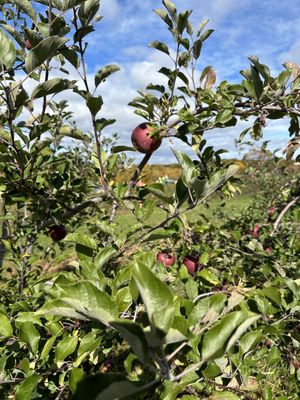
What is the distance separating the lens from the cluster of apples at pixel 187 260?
218cm

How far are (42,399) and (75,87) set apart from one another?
4.05ft

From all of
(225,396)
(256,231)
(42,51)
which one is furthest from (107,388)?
(256,231)

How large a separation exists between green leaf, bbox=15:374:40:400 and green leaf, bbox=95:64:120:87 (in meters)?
1.22

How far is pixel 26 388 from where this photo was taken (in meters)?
1.04

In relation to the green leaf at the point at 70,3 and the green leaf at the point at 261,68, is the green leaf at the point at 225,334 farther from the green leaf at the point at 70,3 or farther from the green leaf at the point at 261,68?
the green leaf at the point at 261,68

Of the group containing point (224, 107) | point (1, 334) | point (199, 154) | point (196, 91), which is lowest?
point (1, 334)

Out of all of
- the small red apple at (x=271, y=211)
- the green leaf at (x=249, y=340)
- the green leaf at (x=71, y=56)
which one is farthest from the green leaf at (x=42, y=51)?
the small red apple at (x=271, y=211)

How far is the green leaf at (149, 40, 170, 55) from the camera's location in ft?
6.34

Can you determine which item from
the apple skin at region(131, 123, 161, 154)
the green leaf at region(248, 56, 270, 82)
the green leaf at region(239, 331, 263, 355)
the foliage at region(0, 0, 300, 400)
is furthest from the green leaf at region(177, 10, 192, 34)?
the green leaf at region(239, 331, 263, 355)

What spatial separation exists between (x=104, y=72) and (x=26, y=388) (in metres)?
1.28

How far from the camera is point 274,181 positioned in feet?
21.5

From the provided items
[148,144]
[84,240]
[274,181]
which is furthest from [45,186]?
[274,181]

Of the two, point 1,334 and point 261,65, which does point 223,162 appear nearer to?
point 261,65

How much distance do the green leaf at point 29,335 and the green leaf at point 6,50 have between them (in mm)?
836
